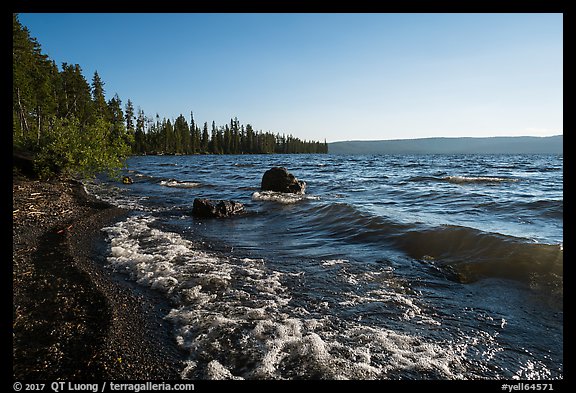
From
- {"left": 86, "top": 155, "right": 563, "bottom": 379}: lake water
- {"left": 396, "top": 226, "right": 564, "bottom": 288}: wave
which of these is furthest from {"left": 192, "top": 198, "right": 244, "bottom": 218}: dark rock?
{"left": 396, "top": 226, "right": 564, "bottom": 288}: wave

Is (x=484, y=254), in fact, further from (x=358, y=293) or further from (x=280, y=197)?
(x=280, y=197)

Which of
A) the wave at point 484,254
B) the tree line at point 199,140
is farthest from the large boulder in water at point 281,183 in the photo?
the tree line at point 199,140

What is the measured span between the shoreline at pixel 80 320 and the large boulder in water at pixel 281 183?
14.7 metres

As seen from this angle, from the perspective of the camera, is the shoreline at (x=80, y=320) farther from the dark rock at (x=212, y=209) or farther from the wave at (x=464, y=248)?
the wave at (x=464, y=248)

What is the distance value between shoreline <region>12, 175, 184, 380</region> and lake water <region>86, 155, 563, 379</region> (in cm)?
36

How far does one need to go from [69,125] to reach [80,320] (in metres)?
20.0

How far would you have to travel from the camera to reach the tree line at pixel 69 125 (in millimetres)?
19719

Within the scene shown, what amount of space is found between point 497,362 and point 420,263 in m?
4.19

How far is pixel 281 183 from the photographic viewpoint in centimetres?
2298

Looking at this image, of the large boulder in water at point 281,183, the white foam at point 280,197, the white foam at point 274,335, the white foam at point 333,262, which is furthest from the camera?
the large boulder in water at point 281,183

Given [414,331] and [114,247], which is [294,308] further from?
[114,247]

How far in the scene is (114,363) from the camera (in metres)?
3.80

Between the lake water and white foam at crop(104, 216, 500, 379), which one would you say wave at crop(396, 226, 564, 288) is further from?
white foam at crop(104, 216, 500, 379)

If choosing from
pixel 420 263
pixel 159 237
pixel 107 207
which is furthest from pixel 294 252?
pixel 107 207
